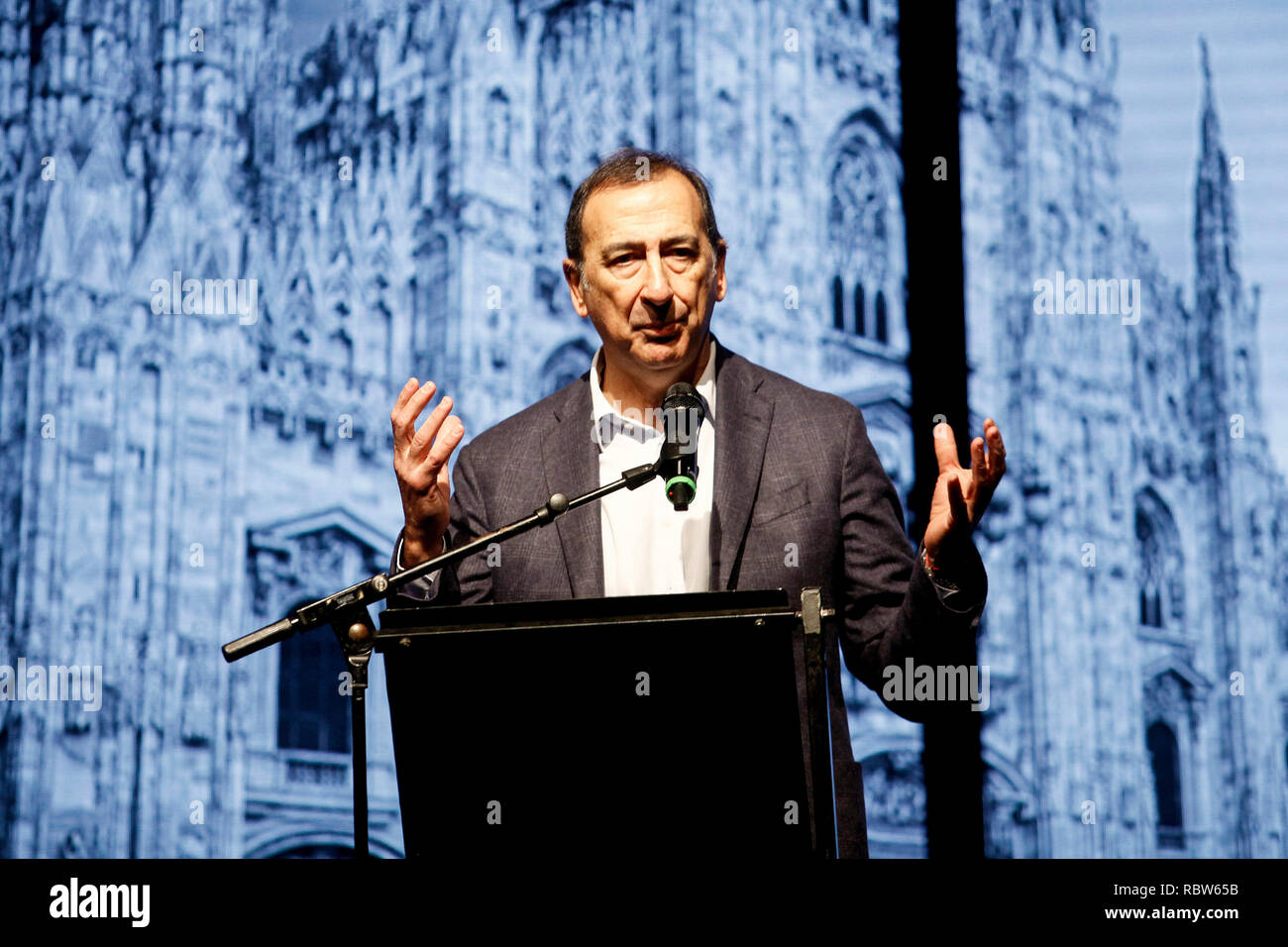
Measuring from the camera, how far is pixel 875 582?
2537mm

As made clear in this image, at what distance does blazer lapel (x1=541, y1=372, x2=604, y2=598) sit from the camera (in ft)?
8.43

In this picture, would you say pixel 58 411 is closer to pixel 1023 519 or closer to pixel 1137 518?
pixel 1023 519

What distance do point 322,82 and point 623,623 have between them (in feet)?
25.5

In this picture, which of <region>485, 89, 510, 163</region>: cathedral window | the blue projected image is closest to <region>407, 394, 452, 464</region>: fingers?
the blue projected image

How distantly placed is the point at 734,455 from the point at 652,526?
219mm

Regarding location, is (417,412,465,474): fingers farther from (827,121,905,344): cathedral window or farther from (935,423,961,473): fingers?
(827,121,905,344): cathedral window

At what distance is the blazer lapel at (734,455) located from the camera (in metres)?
2.53

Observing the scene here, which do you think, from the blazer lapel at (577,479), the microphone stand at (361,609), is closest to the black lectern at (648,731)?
the microphone stand at (361,609)

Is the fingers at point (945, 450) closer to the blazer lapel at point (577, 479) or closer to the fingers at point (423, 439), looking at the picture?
the blazer lapel at point (577, 479)

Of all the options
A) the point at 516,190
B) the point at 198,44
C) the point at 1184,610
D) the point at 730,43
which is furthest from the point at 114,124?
the point at 1184,610

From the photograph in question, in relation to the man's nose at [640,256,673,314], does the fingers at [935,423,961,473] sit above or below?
below

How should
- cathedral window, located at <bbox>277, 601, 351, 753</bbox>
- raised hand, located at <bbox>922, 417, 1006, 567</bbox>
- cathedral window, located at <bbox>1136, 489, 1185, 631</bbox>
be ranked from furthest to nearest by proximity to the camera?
cathedral window, located at <bbox>1136, 489, 1185, 631</bbox>, cathedral window, located at <bbox>277, 601, 351, 753</bbox>, raised hand, located at <bbox>922, 417, 1006, 567</bbox>

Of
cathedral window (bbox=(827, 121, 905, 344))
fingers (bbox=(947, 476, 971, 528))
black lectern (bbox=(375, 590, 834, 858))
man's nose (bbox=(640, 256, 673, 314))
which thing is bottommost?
black lectern (bbox=(375, 590, 834, 858))

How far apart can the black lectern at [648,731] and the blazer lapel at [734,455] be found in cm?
75
